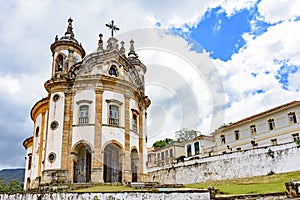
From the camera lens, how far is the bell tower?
25.4m

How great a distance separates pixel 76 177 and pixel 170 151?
107ft

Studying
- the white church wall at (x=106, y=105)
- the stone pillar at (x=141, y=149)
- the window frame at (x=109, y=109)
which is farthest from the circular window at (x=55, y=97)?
the stone pillar at (x=141, y=149)

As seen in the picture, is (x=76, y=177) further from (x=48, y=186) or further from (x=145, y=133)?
(x=145, y=133)

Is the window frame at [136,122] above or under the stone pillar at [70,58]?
under

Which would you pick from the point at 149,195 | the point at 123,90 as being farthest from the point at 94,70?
the point at 149,195

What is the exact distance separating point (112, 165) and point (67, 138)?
4.20m

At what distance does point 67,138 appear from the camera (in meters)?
22.4

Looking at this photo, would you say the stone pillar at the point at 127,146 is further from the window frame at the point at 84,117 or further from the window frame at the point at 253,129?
the window frame at the point at 253,129

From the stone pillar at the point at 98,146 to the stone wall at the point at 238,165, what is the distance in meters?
13.1

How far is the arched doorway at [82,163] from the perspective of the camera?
22500 millimetres

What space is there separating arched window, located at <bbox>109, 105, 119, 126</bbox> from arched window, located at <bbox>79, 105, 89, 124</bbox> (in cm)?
181

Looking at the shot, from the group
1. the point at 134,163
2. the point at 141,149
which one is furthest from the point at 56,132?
the point at 141,149

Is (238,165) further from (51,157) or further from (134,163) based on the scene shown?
(51,157)

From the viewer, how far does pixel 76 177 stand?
73.6ft
